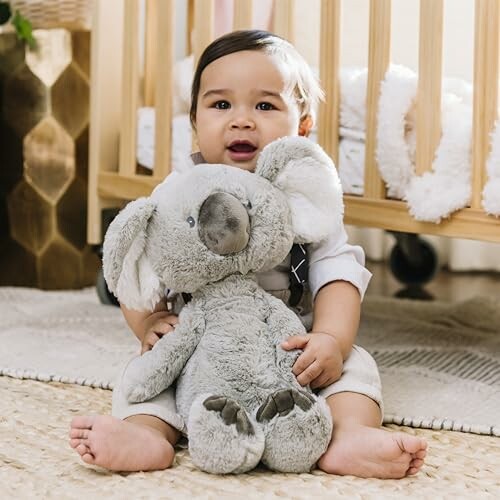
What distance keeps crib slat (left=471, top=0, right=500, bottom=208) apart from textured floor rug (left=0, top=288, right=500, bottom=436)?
30 cm

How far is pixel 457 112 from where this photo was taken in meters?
1.34

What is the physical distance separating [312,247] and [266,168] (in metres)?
0.14

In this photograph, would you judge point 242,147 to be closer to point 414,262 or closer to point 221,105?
point 221,105

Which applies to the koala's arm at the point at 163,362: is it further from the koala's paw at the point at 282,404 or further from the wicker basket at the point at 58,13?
the wicker basket at the point at 58,13

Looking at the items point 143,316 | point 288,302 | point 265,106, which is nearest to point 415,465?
point 288,302

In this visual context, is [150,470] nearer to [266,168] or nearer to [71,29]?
[266,168]

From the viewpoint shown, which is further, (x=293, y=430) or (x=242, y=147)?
(x=242, y=147)

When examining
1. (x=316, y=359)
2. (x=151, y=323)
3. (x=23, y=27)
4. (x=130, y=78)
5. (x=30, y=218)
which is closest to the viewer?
(x=316, y=359)

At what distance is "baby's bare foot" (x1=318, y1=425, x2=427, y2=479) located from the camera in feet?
3.01

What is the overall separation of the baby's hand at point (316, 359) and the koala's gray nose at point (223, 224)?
120mm

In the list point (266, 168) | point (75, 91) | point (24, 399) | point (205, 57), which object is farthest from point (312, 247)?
point (75, 91)

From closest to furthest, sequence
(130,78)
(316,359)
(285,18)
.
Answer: (316,359) < (285,18) < (130,78)

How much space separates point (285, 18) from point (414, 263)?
3.28 ft

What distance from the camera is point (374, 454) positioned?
0.93 m
